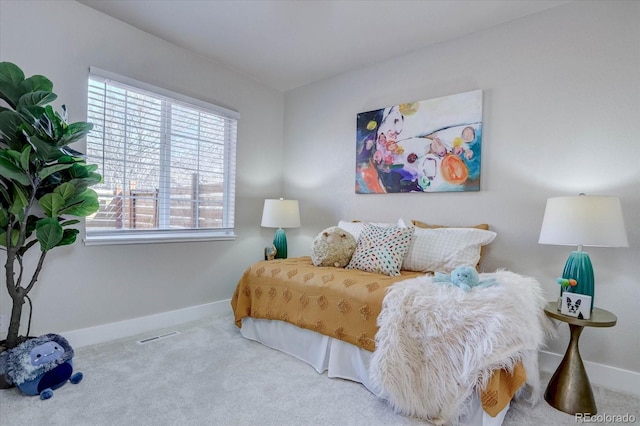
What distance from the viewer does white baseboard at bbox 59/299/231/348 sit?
7.77 ft

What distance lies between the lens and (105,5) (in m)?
2.35

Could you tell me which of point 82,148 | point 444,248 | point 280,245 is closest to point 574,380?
point 444,248

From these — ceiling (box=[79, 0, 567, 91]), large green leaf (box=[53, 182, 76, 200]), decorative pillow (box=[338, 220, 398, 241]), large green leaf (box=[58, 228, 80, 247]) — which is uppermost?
ceiling (box=[79, 0, 567, 91])

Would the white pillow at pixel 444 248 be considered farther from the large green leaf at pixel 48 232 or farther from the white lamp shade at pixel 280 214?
the large green leaf at pixel 48 232

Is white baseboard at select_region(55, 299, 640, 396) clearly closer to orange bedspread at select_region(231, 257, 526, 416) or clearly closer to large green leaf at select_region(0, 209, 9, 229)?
orange bedspread at select_region(231, 257, 526, 416)

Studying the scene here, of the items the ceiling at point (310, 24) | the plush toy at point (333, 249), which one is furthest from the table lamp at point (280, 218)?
the ceiling at point (310, 24)

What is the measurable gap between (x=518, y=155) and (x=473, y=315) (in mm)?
1431

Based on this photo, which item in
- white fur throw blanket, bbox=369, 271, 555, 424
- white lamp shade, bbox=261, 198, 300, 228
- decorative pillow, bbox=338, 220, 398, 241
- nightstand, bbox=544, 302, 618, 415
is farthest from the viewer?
white lamp shade, bbox=261, 198, 300, 228

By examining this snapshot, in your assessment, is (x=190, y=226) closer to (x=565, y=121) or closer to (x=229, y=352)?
(x=229, y=352)

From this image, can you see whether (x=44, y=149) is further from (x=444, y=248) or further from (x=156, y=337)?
(x=444, y=248)

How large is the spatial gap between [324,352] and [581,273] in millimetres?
1524

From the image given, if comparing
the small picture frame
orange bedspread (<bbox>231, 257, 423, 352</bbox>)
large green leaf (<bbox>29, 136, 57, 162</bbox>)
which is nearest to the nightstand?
the small picture frame

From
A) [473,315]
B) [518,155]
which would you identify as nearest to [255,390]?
[473,315]

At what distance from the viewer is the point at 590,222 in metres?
1.72
